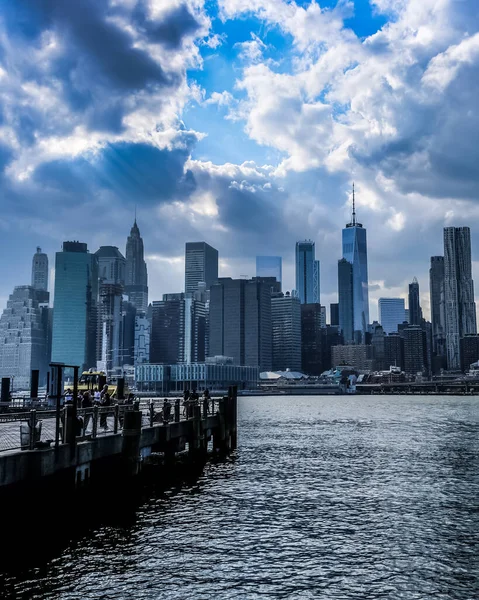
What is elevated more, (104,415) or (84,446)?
(104,415)

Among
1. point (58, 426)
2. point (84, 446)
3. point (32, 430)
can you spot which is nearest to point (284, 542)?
point (84, 446)

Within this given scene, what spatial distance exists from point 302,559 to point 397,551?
3.90m

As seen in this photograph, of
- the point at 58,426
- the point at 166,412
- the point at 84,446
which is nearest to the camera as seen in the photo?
the point at 58,426

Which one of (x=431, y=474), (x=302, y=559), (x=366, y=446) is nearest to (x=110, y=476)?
(x=302, y=559)

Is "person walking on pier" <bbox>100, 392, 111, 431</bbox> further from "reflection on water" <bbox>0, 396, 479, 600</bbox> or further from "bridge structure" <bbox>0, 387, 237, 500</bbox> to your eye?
"reflection on water" <bbox>0, 396, 479, 600</bbox>

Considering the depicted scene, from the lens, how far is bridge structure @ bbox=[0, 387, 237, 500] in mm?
21625

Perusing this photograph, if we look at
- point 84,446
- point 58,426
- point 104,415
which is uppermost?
point 58,426

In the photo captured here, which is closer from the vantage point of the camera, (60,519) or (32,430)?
(32,430)

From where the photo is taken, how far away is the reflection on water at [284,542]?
19.9m

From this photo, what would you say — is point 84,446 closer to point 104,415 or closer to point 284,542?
point 104,415

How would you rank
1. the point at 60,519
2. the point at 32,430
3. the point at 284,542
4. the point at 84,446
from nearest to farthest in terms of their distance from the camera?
the point at 32,430
the point at 284,542
the point at 84,446
the point at 60,519

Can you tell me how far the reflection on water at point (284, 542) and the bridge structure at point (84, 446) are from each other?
222 centimetres

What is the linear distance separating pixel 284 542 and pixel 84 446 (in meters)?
8.81

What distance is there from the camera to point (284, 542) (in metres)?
25.3
